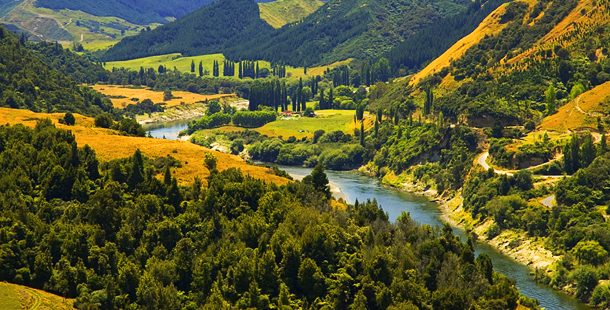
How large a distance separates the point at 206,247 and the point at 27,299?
25304 millimetres

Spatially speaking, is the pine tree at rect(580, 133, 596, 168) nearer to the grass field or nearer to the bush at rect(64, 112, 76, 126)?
the bush at rect(64, 112, 76, 126)

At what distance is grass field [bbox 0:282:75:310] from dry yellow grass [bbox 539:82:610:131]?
12144 centimetres

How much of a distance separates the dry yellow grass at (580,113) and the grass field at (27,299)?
121m

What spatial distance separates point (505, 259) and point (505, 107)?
221ft

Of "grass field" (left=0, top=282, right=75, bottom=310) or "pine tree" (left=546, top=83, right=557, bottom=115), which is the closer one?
"grass field" (left=0, top=282, right=75, bottom=310)

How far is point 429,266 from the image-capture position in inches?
3937

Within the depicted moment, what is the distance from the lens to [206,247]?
10544 centimetres

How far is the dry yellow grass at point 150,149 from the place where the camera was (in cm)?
13162

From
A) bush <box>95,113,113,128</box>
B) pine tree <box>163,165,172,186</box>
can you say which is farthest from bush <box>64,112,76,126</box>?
pine tree <box>163,165,172,186</box>

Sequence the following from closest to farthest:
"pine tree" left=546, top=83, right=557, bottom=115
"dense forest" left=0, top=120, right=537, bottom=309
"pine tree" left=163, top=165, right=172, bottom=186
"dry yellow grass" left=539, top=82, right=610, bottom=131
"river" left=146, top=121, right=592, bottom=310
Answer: "dense forest" left=0, top=120, right=537, bottom=309 → "river" left=146, top=121, right=592, bottom=310 → "pine tree" left=163, top=165, right=172, bottom=186 → "dry yellow grass" left=539, top=82, right=610, bottom=131 → "pine tree" left=546, top=83, right=557, bottom=115

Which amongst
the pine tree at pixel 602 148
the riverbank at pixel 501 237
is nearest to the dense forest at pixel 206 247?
the riverbank at pixel 501 237

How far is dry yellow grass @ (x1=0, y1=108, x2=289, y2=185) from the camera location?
5182 inches

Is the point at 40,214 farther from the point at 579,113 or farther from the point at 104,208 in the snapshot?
the point at 579,113

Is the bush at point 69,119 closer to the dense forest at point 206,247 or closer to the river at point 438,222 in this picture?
the dense forest at point 206,247
